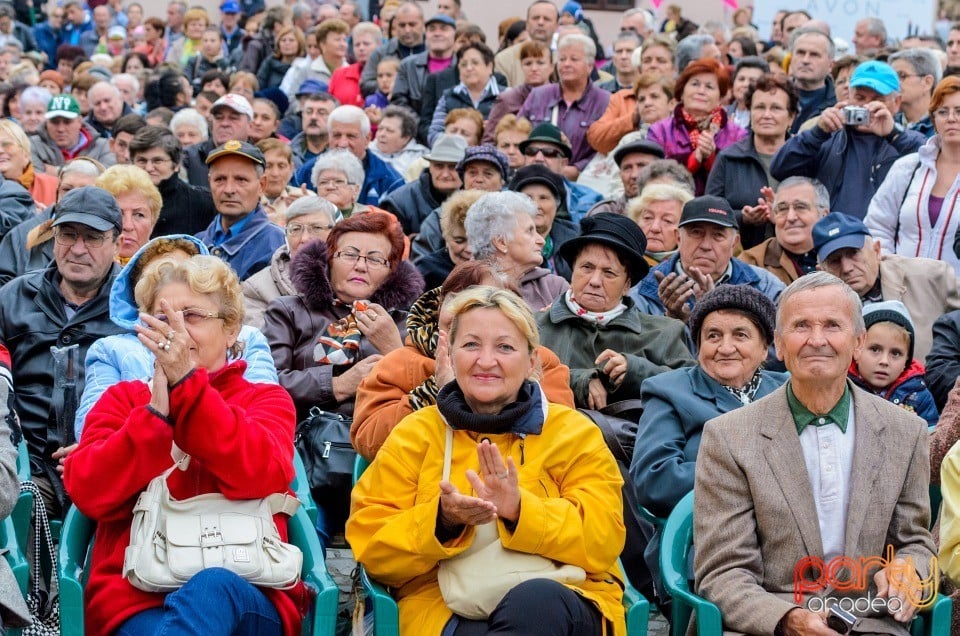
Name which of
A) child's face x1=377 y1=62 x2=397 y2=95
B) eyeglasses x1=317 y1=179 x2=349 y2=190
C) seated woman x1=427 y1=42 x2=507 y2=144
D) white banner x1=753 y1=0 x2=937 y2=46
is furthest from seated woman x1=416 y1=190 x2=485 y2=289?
white banner x1=753 y1=0 x2=937 y2=46

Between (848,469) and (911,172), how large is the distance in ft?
12.4

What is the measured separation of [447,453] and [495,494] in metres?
0.27

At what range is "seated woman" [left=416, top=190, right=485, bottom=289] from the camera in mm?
7129

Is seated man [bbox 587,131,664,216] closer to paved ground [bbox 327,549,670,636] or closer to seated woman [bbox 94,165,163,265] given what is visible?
seated woman [bbox 94,165,163,265]

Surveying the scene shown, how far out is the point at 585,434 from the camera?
4.32 m

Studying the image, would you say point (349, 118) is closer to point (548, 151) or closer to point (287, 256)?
point (548, 151)

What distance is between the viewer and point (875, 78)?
8.36 meters

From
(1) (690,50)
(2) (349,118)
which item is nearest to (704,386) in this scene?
(2) (349,118)

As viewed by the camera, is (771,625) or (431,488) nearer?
(771,625)

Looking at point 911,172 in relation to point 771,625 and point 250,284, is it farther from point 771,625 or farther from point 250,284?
point 771,625

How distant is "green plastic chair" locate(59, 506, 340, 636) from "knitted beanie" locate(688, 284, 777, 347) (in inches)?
64.1

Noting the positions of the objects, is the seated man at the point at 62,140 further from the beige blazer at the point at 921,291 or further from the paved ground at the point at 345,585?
the beige blazer at the point at 921,291

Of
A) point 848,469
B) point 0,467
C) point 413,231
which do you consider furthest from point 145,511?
point 413,231

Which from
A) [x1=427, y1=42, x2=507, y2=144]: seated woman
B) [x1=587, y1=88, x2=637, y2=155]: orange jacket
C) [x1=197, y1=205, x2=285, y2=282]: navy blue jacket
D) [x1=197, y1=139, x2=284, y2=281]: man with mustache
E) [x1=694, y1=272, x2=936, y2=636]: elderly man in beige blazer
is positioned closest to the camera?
[x1=694, y1=272, x2=936, y2=636]: elderly man in beige blazer
